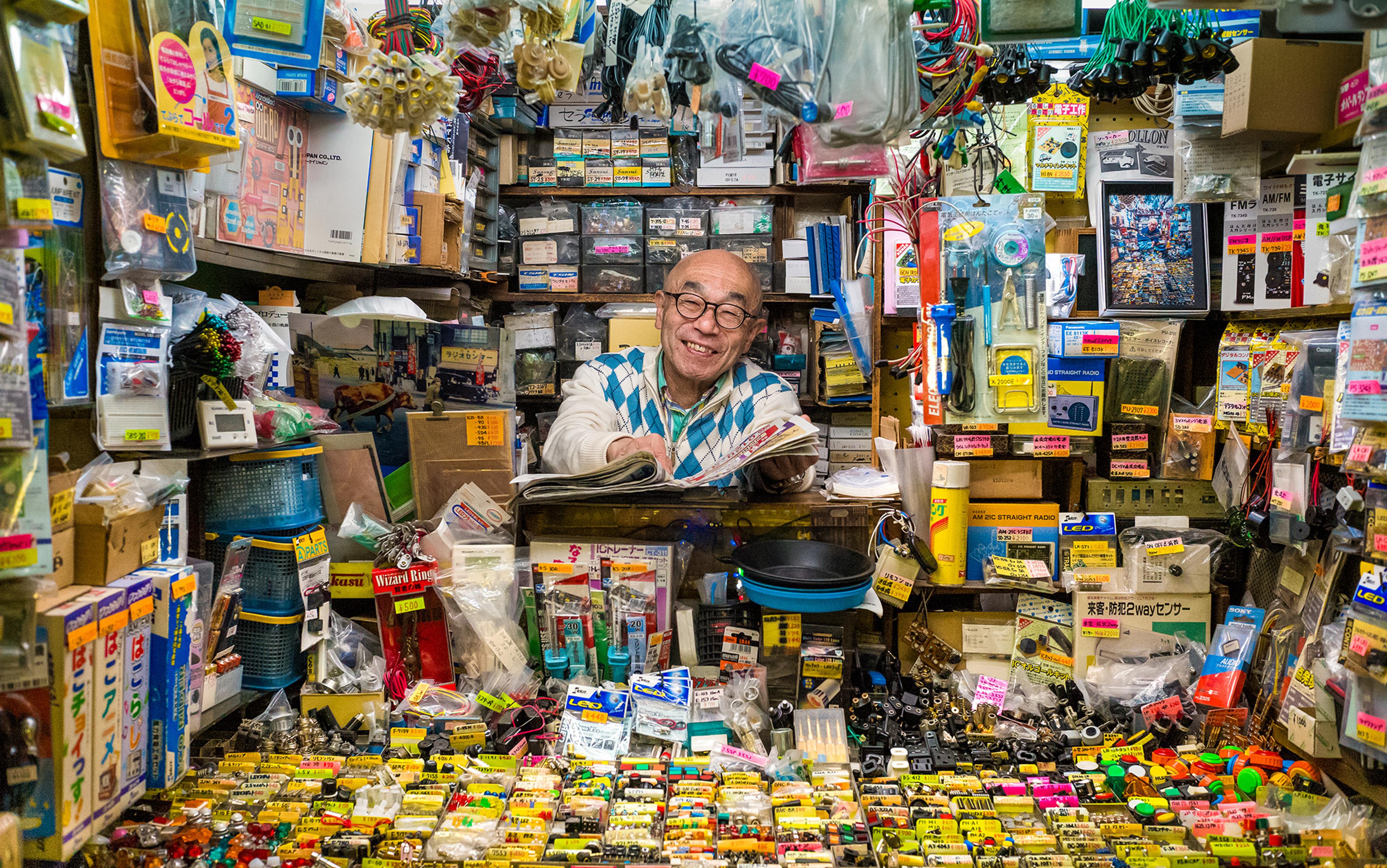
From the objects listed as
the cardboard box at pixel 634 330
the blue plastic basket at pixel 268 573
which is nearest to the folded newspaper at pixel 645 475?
the blue plastic basket at pixel 268 573

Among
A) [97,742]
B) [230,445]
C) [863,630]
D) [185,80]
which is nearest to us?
[97,742]

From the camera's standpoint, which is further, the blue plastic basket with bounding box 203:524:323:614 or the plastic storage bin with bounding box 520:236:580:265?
the plastic storage bin with bounding box 520:236:580:265

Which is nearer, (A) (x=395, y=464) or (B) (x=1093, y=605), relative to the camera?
(B) (x=1093, y=605)

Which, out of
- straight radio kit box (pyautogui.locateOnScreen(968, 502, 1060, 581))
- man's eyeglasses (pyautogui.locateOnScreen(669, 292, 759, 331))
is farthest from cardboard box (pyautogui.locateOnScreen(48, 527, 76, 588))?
straight radio kit box (pyautogui.locateOnScreen(968, 502, 1060, 581))

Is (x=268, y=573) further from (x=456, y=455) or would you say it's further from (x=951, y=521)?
(x=951, y=521)

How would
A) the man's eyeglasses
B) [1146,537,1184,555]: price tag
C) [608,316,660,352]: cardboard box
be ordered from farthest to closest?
[608,316,660,352]: cardboard box → the man's eyeglasses → [1146,537,1184,555]: price tag

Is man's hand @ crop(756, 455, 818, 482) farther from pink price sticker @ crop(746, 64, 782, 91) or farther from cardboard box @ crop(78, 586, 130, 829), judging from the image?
cardboard box @ crop(78, 586, 130, 829)

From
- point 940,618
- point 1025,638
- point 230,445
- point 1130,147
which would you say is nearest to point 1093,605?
point 1025,638

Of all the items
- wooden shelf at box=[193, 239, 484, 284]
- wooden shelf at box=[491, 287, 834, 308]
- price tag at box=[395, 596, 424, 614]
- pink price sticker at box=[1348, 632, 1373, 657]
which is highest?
wooden shelf at box=[491, 287, 834, 308]

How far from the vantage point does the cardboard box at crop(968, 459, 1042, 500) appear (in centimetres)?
283

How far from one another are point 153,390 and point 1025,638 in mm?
2424

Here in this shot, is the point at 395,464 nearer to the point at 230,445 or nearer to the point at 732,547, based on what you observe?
the point at 230,445

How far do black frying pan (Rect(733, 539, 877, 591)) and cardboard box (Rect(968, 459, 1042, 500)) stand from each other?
66cm

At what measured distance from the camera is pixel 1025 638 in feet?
8.66
